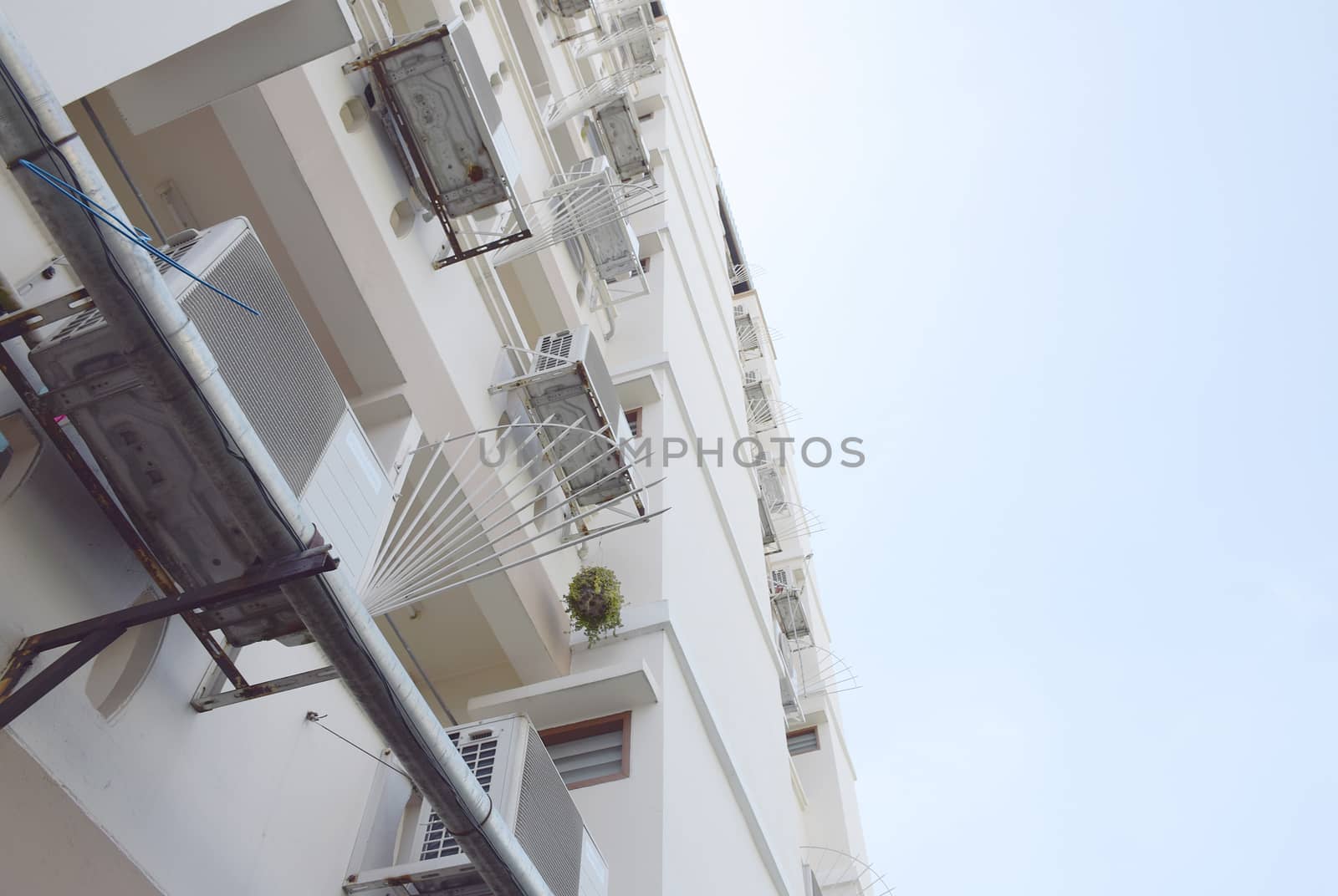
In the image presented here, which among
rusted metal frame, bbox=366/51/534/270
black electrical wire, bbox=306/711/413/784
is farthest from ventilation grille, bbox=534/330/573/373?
black electrical wire, bbox=306/711/413/784

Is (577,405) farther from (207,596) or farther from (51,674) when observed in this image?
(51,674)

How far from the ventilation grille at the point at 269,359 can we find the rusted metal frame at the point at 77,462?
0.43 metres

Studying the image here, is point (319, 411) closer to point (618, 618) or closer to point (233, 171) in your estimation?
point (233, 171)

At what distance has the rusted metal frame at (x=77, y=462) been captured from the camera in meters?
3.22

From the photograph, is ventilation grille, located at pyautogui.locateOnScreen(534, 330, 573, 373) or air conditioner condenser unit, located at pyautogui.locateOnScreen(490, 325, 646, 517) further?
ventilation grille, located at pyautogui.locateOnScreen(534, 330, 573, 373)

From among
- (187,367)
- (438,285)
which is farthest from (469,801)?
(438,285)

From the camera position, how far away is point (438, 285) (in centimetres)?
687

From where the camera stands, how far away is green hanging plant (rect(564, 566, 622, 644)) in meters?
7.61

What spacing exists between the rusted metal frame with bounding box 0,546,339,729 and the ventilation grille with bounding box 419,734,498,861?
66.1 inches

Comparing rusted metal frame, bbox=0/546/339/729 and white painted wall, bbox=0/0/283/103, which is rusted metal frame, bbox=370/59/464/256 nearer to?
white painted wall, bbox=0/0/283/103

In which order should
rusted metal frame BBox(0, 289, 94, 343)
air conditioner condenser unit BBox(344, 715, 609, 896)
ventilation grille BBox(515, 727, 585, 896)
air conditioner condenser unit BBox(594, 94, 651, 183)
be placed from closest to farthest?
rusted metal frame BBox(0, 289, 94, 343), air conditioner condenser unit BBox(344, 715, 609, 896), ventilation grille BBox(515, 727, 585, 896), air conditioner condenser unit BBox(594, 94, 651, 183)

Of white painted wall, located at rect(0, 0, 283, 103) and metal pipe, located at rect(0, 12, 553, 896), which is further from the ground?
white painted wall, located at rect(0, 0, 283, 103)

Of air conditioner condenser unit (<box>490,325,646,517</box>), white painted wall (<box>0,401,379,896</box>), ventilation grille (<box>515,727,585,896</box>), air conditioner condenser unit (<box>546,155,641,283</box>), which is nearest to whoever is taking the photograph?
white painted wall (<box>0,401,379,896</box>)

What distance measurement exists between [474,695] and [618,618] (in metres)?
1.37
